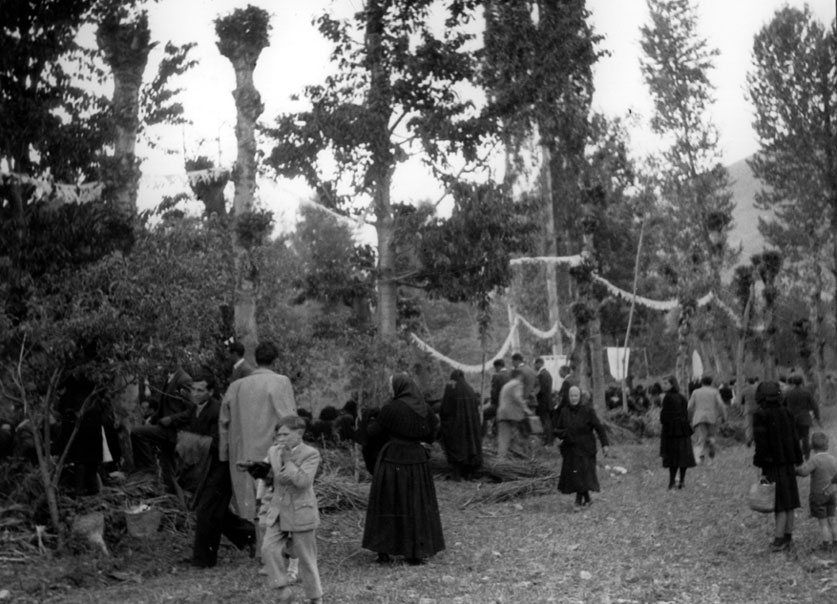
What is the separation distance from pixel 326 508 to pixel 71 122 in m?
5.83

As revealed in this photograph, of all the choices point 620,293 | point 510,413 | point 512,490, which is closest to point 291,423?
point 512,490

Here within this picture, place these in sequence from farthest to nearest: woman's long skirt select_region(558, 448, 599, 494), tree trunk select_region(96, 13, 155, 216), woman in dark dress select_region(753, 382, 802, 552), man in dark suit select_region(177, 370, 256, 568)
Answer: woman's long skirt select_region(558, 448, 599, 494) → tree trunk select_region(96, 13, 155, 216) → woman in dark dress select_region(753, 382, 802, 552) → man in dark suit select_region(177, 370, 256, 568)

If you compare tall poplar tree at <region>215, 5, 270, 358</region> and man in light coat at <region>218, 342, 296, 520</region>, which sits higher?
tall poplar tree at <region>215, 5, 270, 358</region>

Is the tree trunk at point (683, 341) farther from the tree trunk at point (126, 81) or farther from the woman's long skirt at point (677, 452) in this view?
the tree trunk at point (126, 81)

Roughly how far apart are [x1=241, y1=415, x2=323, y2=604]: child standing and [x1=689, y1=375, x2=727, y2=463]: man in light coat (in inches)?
549

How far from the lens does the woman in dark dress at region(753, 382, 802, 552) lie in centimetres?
1191

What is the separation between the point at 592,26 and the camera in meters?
23.6

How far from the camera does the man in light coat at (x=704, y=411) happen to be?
70.5 feet

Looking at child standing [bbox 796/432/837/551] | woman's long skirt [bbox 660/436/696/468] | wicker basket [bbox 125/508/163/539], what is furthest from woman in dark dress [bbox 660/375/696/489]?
wicker basket [bbox 125/508/163/539]

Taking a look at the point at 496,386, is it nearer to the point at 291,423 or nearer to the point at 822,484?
the point at 822,484

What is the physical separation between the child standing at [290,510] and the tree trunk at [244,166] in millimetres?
9083

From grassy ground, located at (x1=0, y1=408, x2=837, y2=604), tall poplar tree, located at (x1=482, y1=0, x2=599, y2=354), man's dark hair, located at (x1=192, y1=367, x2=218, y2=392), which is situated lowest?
grassy ground, located at (x1=0, y1=408, x2=837, y2=604)

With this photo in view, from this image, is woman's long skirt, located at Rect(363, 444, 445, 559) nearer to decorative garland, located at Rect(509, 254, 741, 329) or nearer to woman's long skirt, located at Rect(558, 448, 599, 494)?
woman's long skirt, located at Rect(558, 448, 599, 494)

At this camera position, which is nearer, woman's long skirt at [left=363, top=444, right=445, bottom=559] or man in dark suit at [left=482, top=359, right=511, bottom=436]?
woman's long skirt at [left=363, top=444, right=445, bottom=559]
